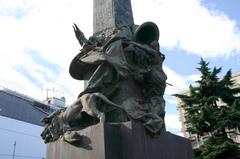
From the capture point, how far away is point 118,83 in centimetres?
453

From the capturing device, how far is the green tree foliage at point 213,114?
15055 millimetres

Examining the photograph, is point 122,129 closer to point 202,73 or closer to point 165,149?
point 165,149

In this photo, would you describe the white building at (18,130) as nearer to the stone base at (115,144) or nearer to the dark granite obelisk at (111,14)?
the dark granite obelisk at (111,14)

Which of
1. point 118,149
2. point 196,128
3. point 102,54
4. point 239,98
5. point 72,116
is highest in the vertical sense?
point 239,98

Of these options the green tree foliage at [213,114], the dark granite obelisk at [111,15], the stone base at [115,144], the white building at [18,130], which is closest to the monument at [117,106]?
the stone base at [115,144]

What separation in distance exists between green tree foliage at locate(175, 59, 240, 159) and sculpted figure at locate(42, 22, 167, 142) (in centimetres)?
1135

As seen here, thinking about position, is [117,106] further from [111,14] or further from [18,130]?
[18,130]

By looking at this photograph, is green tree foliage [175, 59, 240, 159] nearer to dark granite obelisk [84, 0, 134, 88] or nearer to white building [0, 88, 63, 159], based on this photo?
dark granite obelisk [84, 0, 134, 88]

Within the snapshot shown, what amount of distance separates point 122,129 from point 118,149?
249 millimetres

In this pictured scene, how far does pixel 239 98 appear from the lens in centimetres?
1689

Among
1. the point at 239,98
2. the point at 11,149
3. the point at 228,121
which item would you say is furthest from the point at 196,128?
the point at 11,149

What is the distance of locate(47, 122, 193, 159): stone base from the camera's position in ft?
12.0

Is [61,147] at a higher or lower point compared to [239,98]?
lower

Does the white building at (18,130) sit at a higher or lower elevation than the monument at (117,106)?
higher
